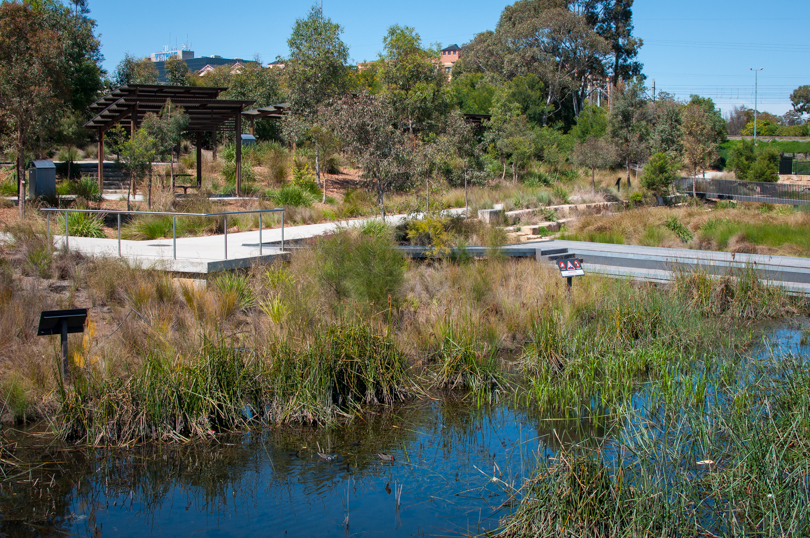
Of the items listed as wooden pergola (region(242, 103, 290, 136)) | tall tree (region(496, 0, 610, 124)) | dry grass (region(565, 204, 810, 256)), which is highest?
tall tree (region(496, 0, 610, 124))

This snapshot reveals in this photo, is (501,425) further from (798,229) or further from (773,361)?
(798,229)

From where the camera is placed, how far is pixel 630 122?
1356 inches

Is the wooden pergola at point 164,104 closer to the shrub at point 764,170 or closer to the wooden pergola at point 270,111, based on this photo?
the wooden pergola at point 270,111

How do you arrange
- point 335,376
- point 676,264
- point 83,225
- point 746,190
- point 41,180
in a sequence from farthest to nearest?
point 746,190, point 41,180, point 83,225, point 676,264, point 335,376

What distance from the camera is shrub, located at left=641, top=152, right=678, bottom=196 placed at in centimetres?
3067

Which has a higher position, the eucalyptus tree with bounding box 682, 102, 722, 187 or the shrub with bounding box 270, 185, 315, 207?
the eucalyptus tree with bounding box 682, 102, 722, 187

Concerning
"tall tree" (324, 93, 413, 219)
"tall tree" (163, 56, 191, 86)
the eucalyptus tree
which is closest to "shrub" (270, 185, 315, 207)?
"tall tree" (324, 93, 413, 219)

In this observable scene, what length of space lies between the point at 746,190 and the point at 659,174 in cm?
493

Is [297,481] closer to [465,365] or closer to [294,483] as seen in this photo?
[294,483]

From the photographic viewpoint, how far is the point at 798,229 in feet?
56.3

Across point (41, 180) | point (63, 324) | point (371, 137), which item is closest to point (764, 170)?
point (371, 137)

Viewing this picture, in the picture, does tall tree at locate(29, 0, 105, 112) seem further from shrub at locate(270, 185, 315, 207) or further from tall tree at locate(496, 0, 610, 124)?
tall tree at locate(496, 0, 610, 124)

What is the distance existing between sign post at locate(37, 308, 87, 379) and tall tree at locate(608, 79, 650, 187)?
3151cm

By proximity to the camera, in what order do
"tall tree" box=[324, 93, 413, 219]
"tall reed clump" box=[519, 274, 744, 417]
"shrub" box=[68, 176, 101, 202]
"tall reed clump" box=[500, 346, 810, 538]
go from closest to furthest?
"tall reed clump" box=[500, 346, 810, 538], "tall reed clump" box=[519, 274, 744, 417], "tall tree" box=[324, 93, 413, 219], "shrub" box=[68, 176, 101, 202]
